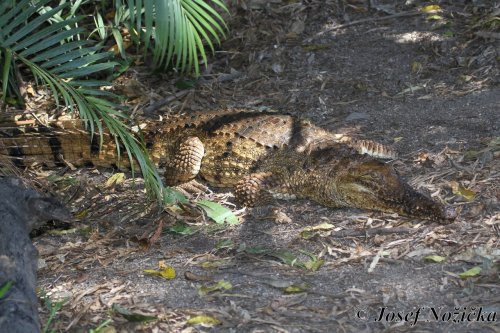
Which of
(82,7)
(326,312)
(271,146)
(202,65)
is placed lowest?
(326,312)

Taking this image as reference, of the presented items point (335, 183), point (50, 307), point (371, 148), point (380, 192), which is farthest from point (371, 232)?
point (50, 307)

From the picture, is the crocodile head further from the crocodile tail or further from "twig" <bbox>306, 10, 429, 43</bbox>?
"twig" <bbox>306, 10, 429, 43</bbox>

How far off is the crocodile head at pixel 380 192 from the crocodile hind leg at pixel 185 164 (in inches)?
46.0

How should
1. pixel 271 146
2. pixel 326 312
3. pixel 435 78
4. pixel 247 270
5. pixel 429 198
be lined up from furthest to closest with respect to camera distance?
pixel 435 78
pixel 271 146
pixel 429 198
pixel 247 270
pixel 326 312

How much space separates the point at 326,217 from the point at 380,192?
42 centimetres

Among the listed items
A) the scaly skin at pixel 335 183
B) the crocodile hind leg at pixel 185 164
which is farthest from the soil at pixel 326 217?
the crocodile hind leg at pixel 185 164

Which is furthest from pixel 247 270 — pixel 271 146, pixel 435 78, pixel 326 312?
pixel 435 78

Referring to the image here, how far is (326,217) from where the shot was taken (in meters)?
5.33

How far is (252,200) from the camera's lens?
5.55 m

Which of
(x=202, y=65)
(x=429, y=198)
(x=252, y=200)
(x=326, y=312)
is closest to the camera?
(x=326, y=312)

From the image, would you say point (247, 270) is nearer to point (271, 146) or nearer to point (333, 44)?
point (271, 146)

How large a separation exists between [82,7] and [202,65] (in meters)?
1.34

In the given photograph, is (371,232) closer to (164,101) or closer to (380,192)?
(380,192)

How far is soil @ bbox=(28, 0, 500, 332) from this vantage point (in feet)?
13.2
